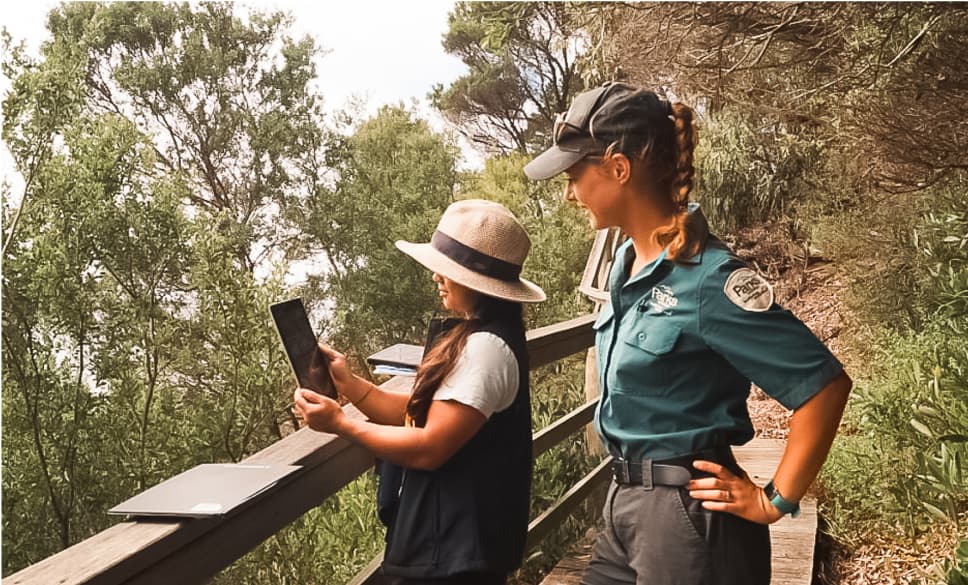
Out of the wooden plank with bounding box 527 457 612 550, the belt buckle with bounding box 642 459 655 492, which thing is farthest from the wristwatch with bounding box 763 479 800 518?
the wooden plank with bounding box 527 457 612 550

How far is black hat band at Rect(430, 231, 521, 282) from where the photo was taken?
4.82ft

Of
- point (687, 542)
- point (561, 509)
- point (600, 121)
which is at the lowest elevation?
point (561, 509)

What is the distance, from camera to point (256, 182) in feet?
70.1

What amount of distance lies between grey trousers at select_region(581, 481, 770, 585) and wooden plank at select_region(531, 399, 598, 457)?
102 centimetres

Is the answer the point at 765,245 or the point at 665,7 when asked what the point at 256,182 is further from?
the point at 665,7

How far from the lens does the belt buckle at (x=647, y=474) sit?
49.1 inches

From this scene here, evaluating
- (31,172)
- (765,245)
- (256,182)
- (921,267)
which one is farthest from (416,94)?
(921,267)

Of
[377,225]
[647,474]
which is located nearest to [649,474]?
[647,474]

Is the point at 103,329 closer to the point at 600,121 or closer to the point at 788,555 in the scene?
the point at 788,555

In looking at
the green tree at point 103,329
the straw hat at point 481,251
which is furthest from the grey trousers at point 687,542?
the green tree at point 103,329

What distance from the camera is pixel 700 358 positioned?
1.21m

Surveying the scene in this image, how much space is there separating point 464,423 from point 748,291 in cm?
42

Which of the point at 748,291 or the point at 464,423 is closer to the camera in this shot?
the point at 748,291

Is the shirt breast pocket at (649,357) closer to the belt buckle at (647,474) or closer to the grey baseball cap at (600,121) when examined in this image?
the belt buckle at (647,474)
